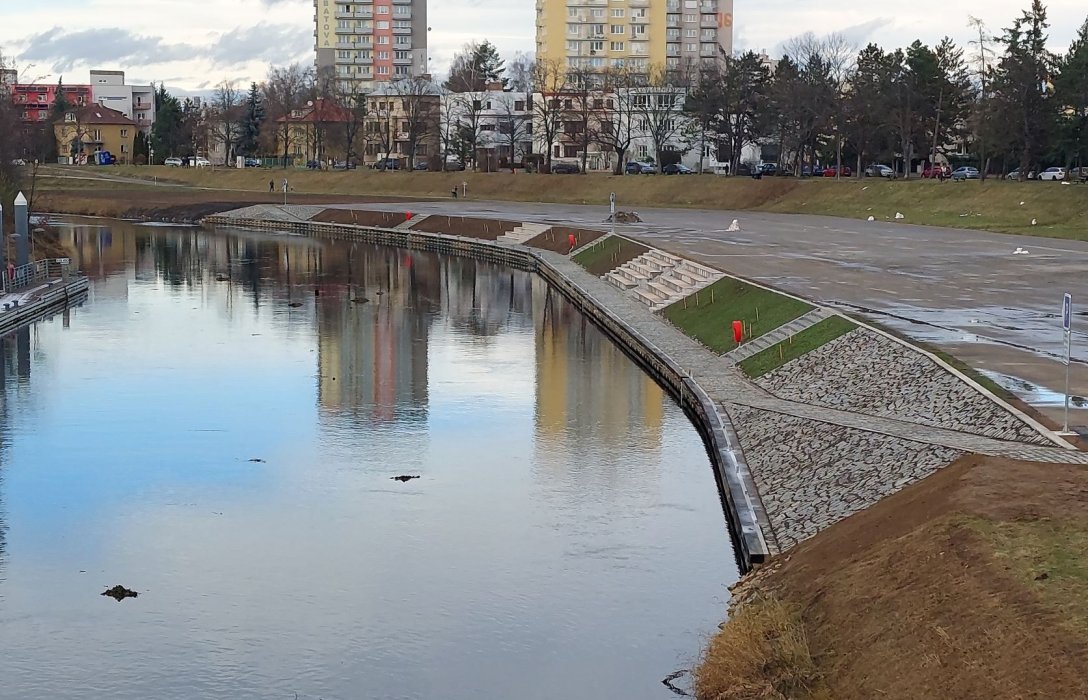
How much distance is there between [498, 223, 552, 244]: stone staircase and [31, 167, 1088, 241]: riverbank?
747 inches

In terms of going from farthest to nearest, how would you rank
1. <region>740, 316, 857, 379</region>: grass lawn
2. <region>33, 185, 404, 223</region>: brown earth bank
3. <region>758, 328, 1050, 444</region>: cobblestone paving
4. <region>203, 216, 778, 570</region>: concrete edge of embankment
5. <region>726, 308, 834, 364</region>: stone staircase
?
<region>33, 185, 404, 223</region>: brown earth bank, <region>726, 308, 834, 364</region>: stone staircase, <region>740, 316, 857, 379</region>: grass lawn, <region>758, 328, 1050, 444</region>: cobblestone paving, <region>203, 216, 778, 570</region>: concrete edge of embankment

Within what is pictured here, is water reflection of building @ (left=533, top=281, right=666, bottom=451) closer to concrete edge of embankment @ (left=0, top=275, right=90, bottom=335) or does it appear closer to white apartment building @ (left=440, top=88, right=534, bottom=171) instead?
concrete edge of embankment @ (left=0, top=275, right=90, bottom=335)

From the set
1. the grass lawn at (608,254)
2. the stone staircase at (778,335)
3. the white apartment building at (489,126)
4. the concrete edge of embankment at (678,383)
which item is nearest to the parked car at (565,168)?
the white apartment building at (489,126)

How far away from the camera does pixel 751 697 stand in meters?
16.0

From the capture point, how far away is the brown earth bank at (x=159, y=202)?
106812mm

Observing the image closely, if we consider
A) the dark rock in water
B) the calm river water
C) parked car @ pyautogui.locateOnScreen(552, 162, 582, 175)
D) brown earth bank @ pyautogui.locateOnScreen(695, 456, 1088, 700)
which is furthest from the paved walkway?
parked car @ pyautogui.locateOnScreen(552, 162, 582, 175)

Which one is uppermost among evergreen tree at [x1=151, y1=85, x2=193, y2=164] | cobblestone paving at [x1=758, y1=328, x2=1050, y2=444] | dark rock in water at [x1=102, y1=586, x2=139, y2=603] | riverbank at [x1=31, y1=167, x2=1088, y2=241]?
evergreen tree at [x1=151, y1=85, x2=193, y2=164]

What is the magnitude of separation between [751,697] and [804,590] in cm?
246

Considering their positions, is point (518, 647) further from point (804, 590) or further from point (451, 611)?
point (804, 590)

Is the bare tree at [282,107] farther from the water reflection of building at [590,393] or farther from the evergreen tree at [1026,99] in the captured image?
the water reflection of building at [590,393]

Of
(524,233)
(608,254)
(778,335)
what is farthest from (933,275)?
(524,233)

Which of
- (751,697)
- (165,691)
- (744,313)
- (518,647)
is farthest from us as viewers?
(744,313)

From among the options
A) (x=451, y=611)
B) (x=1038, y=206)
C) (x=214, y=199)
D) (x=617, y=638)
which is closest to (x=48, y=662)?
(x=451, y=611)

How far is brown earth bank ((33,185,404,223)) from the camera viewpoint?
10681 cm
